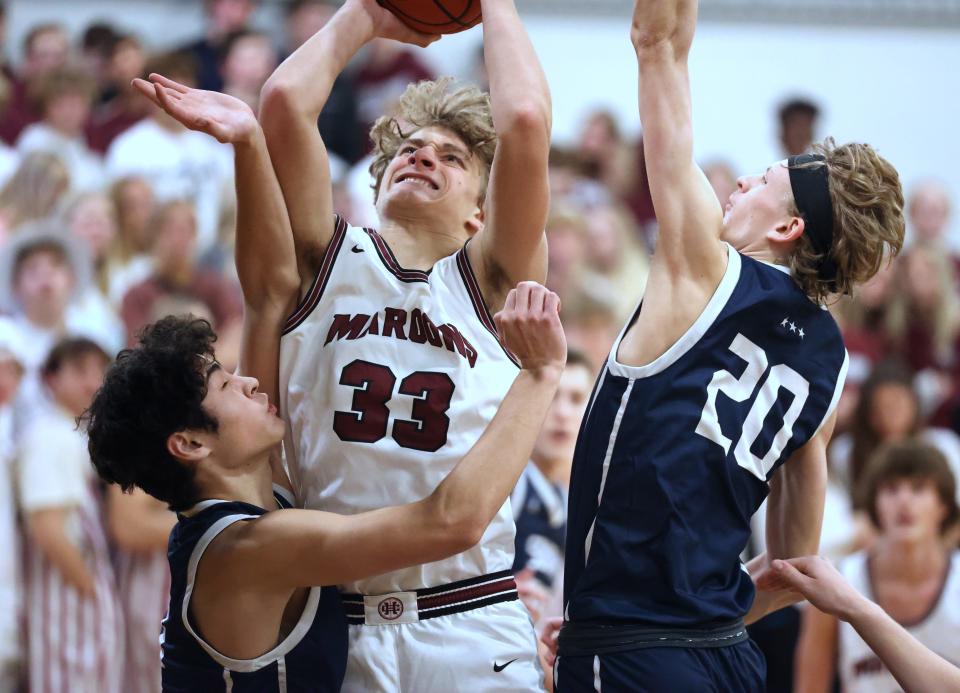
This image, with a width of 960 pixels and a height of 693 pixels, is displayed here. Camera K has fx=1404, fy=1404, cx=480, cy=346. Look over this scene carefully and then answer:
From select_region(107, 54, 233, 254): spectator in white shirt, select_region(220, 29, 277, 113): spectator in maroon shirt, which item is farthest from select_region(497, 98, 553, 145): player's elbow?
select_region(220, 29, 277, 113): spectator in maroon shirt

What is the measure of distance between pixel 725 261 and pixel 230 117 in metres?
1.34

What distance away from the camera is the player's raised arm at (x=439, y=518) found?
343cm

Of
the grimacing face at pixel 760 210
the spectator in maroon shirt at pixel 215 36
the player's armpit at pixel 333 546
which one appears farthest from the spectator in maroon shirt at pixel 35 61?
the grimacing face at pixel 760 210

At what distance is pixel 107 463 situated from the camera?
12.1 feet

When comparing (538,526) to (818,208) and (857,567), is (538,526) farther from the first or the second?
(818,208)

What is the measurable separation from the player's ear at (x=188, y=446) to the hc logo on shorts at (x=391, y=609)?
24.9 inches

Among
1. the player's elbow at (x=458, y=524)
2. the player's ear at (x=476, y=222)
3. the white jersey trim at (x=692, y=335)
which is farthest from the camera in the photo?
the player's ear at (x=476, y=222)

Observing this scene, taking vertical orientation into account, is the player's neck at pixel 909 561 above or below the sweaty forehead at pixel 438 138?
below

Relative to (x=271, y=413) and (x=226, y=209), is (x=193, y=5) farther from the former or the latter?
(x=271, y=413)

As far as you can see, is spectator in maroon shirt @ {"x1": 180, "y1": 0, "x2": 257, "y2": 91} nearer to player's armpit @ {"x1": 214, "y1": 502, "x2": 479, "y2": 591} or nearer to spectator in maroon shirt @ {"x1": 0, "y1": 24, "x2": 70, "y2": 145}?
spectator in maroon shirt @ {"x1": 0, "y1": 24, "x2": 70, "y2": 145}

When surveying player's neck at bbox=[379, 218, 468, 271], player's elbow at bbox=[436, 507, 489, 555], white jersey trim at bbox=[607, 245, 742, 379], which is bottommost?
player's elbow at bbox=[436, 507, 489, 555]

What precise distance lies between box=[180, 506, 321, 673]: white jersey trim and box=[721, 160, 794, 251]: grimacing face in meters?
1.48

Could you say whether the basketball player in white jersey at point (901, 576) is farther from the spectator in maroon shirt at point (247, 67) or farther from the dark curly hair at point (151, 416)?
the spectator in maroon shirt at point (247, 67)

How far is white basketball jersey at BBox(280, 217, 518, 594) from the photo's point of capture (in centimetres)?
379
